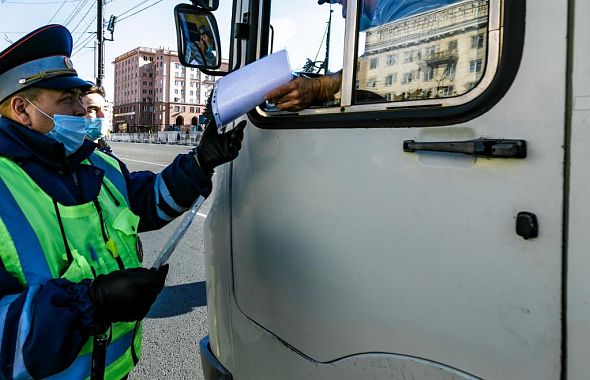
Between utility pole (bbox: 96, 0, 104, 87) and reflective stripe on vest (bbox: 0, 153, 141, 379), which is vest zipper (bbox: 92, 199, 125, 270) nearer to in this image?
reflective stripe on vest (bbox: 0, 153, 141, 379)

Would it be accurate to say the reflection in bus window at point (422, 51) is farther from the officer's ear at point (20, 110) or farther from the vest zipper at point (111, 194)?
the officer's ear at point (20, 110)

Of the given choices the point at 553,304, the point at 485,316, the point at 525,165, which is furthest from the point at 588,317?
the point at 525,165

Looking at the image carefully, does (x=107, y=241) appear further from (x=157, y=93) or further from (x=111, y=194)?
(x=157, y=93)

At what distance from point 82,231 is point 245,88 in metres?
0.75

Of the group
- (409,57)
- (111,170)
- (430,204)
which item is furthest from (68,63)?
(430,204)

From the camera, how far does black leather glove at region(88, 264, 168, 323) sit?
4.38 feet

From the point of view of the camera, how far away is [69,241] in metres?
1.46

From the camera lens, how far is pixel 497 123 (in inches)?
37.9

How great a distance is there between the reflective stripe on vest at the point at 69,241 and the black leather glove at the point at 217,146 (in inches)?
14.3

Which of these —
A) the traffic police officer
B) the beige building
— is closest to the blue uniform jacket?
the traffic police officer

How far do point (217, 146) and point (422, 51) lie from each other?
0.86m

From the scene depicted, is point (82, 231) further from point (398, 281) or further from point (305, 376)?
point (398, 281)

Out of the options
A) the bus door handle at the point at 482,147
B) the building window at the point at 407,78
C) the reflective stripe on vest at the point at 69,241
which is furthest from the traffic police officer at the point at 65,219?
Result: the bus door handle at the point at 482,147

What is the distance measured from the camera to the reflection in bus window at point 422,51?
3.46 ft
